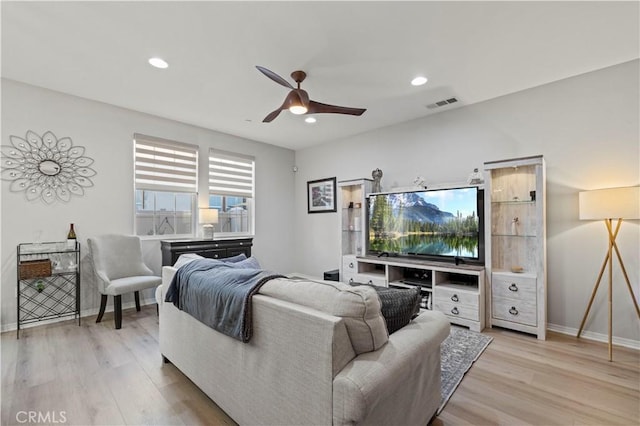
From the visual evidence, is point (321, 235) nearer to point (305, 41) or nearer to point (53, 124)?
point (305, 41)

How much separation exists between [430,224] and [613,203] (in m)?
1.69

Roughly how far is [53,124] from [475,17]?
4.49m

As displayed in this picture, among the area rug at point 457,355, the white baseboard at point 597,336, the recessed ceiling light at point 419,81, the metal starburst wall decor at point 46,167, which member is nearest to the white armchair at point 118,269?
the metal starburst wall decor at point 46,167

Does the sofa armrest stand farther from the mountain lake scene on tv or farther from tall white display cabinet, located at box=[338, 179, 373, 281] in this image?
tall white display cabinet, located at box=[338, 179, 373, 281]

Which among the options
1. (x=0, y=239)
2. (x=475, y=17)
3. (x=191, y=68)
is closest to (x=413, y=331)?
(x=475, y=17)

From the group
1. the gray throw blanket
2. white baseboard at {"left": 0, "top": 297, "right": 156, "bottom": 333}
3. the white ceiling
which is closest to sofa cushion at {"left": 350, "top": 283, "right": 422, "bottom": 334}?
the gray throw blanket

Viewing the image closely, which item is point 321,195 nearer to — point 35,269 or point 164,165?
point 164,165

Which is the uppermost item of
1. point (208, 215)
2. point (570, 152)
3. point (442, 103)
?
point (442, 103)

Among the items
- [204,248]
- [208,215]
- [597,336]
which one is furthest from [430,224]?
[208,215]

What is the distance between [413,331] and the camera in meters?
→ 1.53

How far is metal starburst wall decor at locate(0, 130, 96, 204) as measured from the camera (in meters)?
3.21

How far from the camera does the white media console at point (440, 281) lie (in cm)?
321

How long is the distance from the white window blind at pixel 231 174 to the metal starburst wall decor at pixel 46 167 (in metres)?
1.64

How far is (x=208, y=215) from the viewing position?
181 inches
